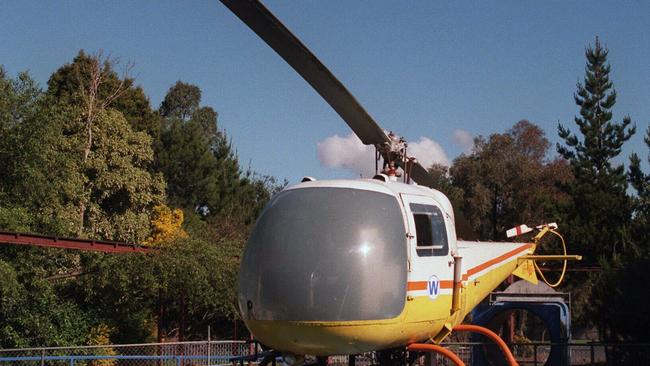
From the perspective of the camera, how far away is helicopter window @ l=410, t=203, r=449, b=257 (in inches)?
367

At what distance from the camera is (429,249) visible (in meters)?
9.43

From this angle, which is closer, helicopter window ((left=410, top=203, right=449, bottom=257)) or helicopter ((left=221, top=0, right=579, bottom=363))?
helicopter ((left=221, top=0, right=579, bottom=363))

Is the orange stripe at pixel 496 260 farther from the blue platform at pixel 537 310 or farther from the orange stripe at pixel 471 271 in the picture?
the blue platform at pixel 537 310

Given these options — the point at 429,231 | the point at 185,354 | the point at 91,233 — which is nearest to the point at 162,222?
the point at 91,233

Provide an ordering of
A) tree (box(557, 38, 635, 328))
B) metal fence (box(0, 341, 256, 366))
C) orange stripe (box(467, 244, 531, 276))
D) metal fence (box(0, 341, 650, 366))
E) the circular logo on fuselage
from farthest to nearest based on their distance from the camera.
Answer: tree (box(557, 38, 635, 328))
metal fence (box(0, 341, 256, 366))
metal fence (box(0, 341, 650, 366))
orange stripe (box(467, 244, 531, 276))
the circular logo on fuselage

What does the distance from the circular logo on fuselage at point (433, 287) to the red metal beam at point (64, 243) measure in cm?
1478

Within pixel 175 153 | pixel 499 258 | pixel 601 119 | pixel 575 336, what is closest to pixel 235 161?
pixel 175 153

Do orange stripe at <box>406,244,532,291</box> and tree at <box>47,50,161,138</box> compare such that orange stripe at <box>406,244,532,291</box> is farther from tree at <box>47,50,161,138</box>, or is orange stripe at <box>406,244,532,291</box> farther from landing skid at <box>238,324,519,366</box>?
tree at <box>47,50,161,138</box>

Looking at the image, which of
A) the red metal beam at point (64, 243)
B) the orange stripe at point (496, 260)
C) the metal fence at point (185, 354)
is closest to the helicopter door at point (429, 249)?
the orange stripe at point (496, 260)

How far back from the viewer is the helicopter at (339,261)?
8023mm

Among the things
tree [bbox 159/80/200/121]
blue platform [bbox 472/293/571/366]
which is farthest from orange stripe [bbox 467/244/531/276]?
tree [bbox 159/80/200/121]

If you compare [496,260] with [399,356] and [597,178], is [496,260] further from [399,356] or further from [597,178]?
[597,178]

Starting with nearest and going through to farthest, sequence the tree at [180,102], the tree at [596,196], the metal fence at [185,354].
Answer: the metal fence at [185,354], the tree at [596,196], the tree at [180,102]

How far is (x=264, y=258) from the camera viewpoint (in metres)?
8.22
